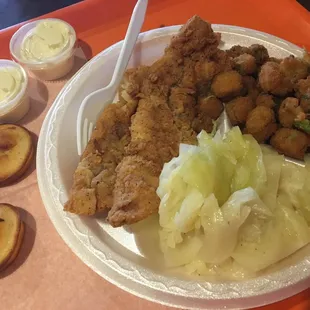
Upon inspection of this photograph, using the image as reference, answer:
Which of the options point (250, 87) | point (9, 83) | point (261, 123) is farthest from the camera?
point (9, 83)

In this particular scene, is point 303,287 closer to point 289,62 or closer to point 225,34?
point 289,62

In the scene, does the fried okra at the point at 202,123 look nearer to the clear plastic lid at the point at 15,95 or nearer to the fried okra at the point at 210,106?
the fried okra at the point at 210,106

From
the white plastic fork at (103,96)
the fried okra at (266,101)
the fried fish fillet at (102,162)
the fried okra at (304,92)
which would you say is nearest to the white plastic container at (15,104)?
the white plastic fork at (103,96)

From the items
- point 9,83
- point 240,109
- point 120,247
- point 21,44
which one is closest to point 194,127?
point 240,109

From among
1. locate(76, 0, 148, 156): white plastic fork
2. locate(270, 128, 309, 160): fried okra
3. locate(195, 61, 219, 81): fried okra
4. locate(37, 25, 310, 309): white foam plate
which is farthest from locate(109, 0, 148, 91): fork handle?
locate(270, 128, 309, 160): fried okra

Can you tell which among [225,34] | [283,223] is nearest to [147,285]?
[283,223]

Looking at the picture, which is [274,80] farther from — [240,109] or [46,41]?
[46,41]

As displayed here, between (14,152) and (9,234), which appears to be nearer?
(9,234)
